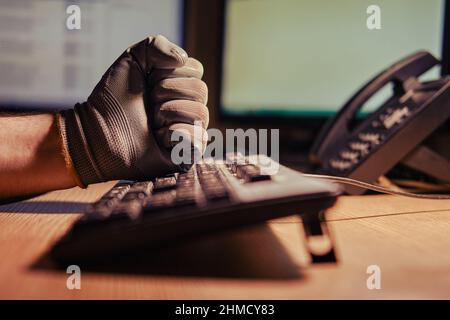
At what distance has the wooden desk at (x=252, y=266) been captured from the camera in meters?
0.23

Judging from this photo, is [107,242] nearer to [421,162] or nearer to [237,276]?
[237,276]

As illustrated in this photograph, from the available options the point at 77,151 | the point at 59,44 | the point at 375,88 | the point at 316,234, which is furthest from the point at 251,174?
the point at 59,44

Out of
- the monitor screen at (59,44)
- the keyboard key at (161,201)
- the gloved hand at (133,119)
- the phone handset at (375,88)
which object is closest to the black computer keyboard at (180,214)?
the keyboard key at (161,201)

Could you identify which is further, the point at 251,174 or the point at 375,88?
the point at 375,88

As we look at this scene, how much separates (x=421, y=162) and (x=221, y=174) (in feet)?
1.13

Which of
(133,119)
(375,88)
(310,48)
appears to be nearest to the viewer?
(133,119)

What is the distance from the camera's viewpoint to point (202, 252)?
294 mm

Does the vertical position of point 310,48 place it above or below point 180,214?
above

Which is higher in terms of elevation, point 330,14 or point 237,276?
point 330,14

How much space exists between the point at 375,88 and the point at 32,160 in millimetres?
543

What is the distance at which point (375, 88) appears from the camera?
75 centimetres

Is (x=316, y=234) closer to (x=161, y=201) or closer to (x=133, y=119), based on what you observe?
(x=161, y=201)
